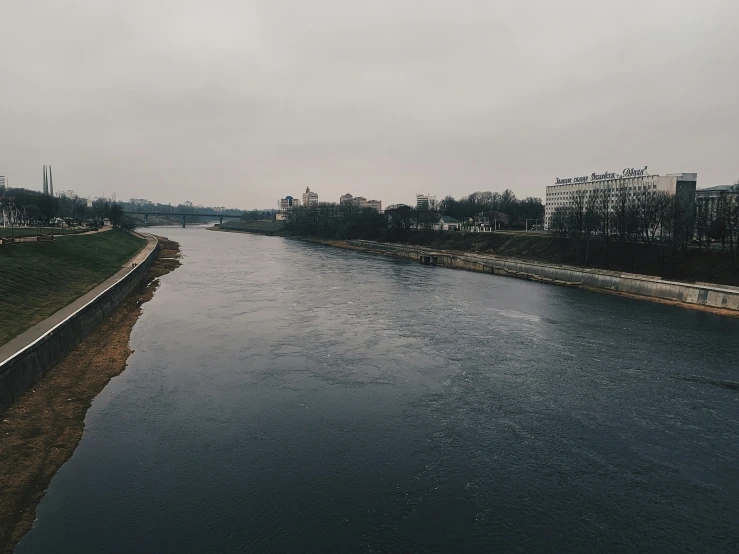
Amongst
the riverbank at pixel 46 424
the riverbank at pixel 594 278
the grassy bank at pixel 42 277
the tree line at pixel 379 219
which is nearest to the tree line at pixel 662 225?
the riverbank at pixel 594 278

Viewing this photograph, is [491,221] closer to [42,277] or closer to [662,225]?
[662,225]

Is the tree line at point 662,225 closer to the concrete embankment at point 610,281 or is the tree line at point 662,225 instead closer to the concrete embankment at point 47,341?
the concrete embankment at point 610,281

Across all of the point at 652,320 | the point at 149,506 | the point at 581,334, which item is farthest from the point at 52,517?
the point at 652,320

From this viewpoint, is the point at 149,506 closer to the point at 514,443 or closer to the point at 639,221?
the point at 514,443

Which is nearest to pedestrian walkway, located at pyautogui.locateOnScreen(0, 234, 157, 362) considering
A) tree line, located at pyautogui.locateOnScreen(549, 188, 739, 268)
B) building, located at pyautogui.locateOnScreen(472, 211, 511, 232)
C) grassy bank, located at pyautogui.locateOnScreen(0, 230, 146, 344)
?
grassy bank, located at pyautogui.locateOnScreen(0, 230, 146, 344)

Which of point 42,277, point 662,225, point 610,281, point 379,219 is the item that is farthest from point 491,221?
point 42,277

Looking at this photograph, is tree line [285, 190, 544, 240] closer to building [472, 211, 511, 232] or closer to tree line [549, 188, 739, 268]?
building [472, 211, 511, 232]
